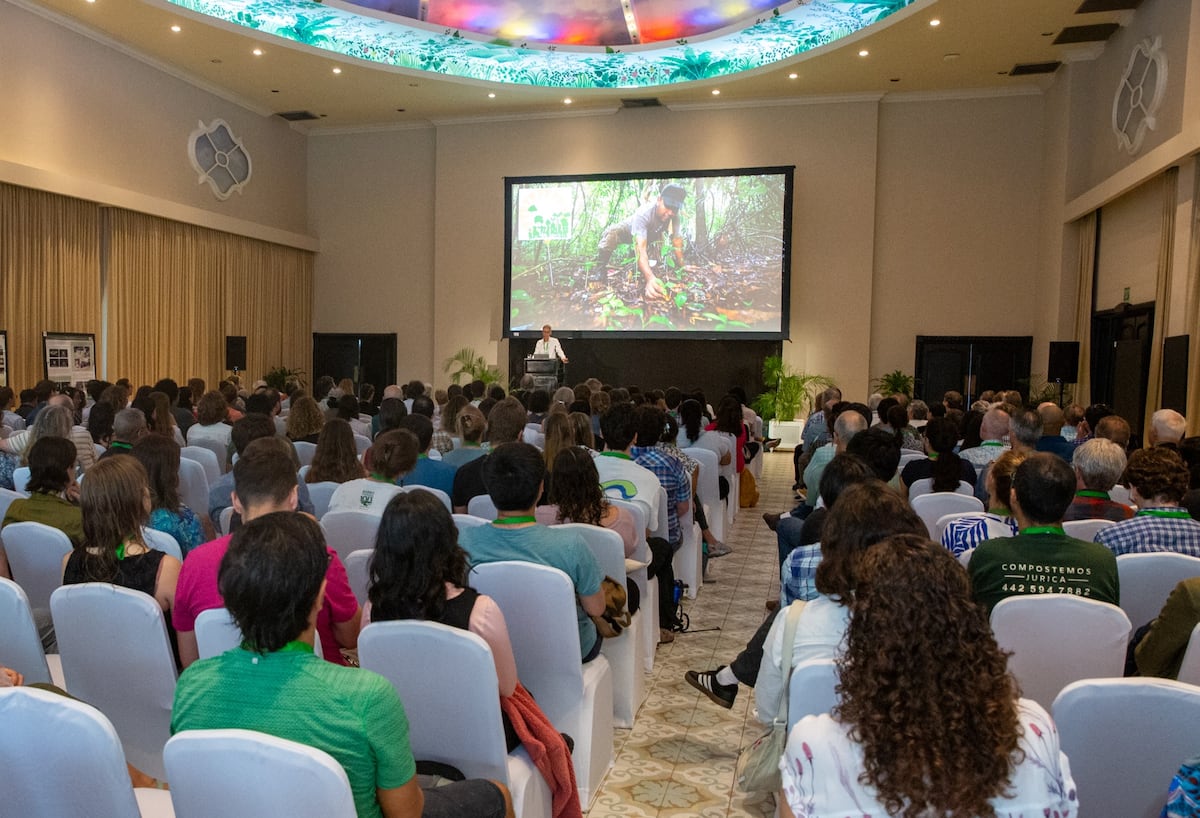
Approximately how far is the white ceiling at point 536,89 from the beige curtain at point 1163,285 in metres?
2.48

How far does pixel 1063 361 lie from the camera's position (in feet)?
40.0

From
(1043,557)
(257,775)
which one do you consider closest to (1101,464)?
(1043,557)

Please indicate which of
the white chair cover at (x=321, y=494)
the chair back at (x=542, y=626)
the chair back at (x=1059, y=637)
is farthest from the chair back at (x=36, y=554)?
the chair back at (x=1059, y=637)

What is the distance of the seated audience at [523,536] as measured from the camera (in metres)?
2.97

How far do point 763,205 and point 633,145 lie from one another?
2481 mm

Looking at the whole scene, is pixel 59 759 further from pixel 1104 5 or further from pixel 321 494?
pixel 1104 5

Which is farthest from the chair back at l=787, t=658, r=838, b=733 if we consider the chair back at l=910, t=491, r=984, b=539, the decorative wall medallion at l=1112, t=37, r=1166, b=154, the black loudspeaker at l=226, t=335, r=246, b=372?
the black loudspeaker at l=226, t=335, r=246, b=372

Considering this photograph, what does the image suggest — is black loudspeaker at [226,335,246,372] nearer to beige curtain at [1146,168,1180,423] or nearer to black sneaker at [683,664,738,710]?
beige curtain at [1146,168,1180,423]

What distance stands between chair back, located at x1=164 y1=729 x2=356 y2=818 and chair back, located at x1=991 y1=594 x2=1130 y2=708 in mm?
1764

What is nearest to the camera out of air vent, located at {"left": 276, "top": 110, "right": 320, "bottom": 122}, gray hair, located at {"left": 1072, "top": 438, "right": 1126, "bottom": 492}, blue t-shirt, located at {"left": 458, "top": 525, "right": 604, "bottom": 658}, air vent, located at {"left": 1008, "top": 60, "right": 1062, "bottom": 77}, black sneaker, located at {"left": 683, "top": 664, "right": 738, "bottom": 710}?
blue t-shirt, located at {"left": 458, "top": 525, "right": 604, "bottom": 658}

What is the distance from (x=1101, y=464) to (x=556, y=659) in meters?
2.58

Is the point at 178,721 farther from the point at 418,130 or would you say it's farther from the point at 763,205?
the point at 418,130

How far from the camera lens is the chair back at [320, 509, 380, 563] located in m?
3.87

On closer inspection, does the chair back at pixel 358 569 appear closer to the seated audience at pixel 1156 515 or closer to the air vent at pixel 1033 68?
the seated audience at pixel 1156 515
